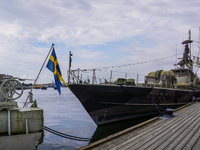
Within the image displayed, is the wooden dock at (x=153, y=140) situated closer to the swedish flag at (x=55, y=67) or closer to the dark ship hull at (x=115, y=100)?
the swedish flag at (x=55, y=67)

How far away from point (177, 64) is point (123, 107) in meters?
21.5

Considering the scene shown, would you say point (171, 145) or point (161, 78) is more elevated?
point (161, 78)

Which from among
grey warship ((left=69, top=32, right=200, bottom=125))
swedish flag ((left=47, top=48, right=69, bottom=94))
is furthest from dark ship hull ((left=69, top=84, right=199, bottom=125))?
swedish flag ((left=47, top=48, right=69, bottom=94))

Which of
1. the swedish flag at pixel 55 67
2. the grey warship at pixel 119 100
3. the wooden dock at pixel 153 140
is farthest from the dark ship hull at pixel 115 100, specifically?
the wooden dock at pixel 153 140

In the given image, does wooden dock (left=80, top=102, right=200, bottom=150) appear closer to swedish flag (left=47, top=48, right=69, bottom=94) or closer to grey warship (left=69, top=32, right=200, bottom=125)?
swedish flag (left=47, top=48, right=69, bottom=94)

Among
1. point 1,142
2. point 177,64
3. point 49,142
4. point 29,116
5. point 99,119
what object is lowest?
point 49,142

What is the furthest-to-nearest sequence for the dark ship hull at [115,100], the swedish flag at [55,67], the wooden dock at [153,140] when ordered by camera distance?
the dark ship hull at [115,100] < the swedish flag at [55,67] < the wooden dock at [153,140]

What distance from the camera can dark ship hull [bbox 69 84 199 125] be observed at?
11.2 m

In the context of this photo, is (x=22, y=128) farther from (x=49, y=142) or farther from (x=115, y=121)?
(x=115, y=121)

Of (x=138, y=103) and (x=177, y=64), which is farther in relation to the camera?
(x=177, y=64)

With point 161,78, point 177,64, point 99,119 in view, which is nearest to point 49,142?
point 99,119

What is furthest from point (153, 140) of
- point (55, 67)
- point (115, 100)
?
point (115, 100)

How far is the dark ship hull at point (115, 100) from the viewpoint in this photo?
36.8 feet

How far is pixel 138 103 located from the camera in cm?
1312
